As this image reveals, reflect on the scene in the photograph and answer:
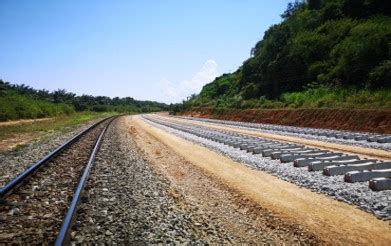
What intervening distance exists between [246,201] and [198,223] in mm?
1796

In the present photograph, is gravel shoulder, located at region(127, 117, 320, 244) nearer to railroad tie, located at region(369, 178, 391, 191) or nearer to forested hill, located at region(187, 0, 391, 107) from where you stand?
railroad tie, located at region(369, 178, 391, 191)

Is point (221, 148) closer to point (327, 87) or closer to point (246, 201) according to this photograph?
point (246, 201)

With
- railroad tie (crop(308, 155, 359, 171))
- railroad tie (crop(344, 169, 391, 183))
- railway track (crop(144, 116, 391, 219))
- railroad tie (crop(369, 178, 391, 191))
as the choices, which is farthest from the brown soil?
railroad tie (crop(369, 178, 391, 191))

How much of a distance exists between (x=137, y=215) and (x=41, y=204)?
2.03 meters

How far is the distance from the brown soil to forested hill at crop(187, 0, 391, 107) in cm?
377

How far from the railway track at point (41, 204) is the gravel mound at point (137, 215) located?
266 mm

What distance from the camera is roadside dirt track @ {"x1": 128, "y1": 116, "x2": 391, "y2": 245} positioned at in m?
5.47

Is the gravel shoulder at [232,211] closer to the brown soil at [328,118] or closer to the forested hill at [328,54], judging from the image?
the brown soil at [328,118]

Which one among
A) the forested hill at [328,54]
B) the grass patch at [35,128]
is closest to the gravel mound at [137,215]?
the grass patch at [35,128]

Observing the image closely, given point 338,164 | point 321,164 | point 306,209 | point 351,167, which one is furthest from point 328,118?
point 306,209

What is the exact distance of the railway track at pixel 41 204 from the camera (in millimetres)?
5258

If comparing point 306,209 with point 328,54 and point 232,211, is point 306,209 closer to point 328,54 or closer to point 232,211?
point 232,211

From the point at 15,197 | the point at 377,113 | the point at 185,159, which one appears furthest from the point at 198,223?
the point at 377,113

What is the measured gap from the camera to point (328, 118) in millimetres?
24438
